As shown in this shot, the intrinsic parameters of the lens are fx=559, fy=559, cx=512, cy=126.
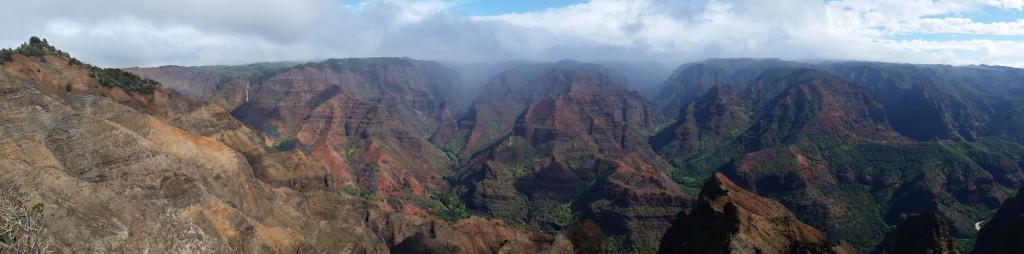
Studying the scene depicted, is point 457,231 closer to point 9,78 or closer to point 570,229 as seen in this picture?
point 570,229

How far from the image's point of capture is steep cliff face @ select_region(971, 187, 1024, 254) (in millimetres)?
77688

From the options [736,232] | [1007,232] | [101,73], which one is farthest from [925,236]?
[101,73]

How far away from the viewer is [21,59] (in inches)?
3329

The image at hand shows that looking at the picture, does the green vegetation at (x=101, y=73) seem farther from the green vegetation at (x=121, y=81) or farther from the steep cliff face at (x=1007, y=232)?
the steep cliff face at (x=1007, y=232)

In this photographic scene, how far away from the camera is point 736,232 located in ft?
197

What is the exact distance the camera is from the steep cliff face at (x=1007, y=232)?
77688 millimetres

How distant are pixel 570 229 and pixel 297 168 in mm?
51324

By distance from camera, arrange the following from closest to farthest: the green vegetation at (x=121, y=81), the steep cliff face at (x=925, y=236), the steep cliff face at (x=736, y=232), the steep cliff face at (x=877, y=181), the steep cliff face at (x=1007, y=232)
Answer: the steep cliff face at (x=736, y=232)
the steep cliff face at (x=1007, y=232)
the steep cliff face at (x=925, y=236)
the green vegetation at (x=121, y=81)
the steep cliff face at (x=877, y=181)

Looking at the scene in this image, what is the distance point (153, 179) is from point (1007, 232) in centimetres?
11233

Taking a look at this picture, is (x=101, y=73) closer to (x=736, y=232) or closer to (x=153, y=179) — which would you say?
(x=153, y=179)

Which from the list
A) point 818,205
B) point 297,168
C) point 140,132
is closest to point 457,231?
point 297,168

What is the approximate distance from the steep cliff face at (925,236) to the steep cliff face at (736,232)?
1910 centimetres

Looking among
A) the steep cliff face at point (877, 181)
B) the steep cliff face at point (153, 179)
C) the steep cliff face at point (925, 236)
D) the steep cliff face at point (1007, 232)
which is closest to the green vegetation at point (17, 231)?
the steep cliff face at point (153, 179)

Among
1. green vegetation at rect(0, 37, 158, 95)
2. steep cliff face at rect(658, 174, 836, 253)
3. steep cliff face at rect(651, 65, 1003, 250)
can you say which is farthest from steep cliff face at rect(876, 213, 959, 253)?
green vegetation at rect(0, 37, 158, 95)
